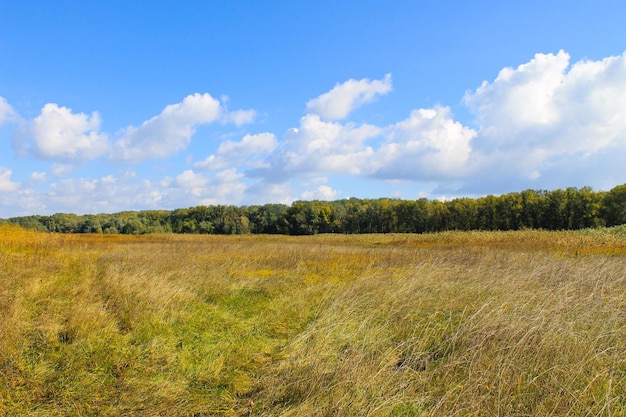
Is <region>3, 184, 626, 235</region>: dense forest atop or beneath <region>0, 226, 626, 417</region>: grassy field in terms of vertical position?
atop

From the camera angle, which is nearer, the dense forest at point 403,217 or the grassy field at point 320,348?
the grassy field at point 320,348

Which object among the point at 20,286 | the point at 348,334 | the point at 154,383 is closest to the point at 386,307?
the point at 348,334

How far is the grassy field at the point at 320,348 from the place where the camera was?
319 centimetres

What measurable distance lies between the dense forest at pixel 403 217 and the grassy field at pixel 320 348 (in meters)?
43.9

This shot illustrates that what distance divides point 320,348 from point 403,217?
69.6 m

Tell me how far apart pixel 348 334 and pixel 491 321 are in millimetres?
1823

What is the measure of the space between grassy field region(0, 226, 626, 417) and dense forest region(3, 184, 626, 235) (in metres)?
43.9

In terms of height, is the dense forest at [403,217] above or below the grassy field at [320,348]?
above

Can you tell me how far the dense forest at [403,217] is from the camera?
52156 mm

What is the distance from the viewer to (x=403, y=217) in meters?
71.5

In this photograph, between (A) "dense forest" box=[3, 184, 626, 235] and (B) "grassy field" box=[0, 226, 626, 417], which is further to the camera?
(A) "dense forest" box=[3, 184, 626, 235]

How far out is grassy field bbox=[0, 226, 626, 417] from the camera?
3.19 metres

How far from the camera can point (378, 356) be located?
4.00 metres

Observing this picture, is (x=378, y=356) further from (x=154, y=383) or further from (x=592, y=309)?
(x=592, y=309)
